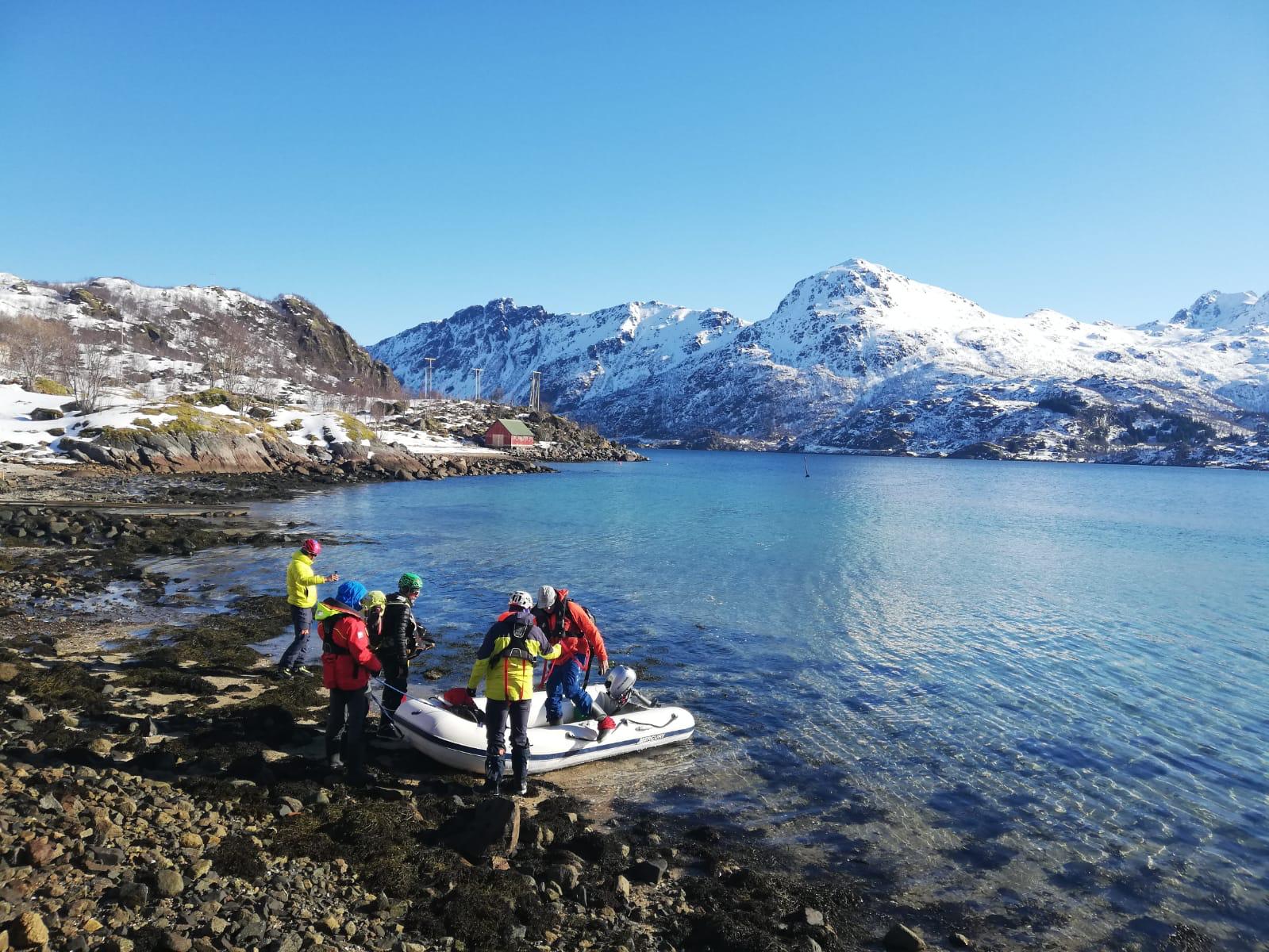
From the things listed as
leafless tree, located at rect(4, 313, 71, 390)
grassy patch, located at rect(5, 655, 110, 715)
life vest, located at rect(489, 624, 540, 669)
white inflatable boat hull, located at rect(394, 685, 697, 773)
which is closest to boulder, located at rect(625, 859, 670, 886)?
life vest, located at rect(489, 624, 540, 669)

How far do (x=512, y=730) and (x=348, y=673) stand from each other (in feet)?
8.24

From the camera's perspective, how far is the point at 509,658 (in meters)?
10.4

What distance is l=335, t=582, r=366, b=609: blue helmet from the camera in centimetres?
1073

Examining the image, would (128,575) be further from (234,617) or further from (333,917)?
(333,917)

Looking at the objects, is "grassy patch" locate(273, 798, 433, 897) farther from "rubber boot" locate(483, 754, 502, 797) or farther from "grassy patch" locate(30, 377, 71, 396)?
"grassy patch" locate(30, 377, 71, 396)

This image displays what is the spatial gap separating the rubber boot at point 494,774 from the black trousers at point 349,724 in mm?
1832

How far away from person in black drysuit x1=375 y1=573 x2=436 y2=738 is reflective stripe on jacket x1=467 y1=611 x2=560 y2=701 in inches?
112

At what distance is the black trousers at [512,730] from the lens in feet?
35.3

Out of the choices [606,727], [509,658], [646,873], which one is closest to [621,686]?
[606,727]

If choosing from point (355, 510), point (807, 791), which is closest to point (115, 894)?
point (807, 791)

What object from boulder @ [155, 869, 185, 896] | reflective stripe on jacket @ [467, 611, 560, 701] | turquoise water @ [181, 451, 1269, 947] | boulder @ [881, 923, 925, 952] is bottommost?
turquoise water @ [181, 451, 1269, 947]

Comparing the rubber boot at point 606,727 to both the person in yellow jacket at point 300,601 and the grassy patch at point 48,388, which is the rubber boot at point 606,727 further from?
the grassy patch at point 48,388

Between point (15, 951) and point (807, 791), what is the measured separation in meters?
10.3

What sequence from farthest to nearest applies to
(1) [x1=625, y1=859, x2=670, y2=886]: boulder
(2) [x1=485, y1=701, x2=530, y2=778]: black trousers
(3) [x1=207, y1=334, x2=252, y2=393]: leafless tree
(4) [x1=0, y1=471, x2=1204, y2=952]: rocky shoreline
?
(3) [x1=207, y1=334, x2=252, y2=393]: leafless tree, (2) [x1=485, y1=701, x2=530, y2=778]: black trousers, (1) [x1=625, y1=859, x2=670, y2=886]: boulder, (4) [x1=0, y1=471, x2=1204, y2=952]: rocky shoreline
